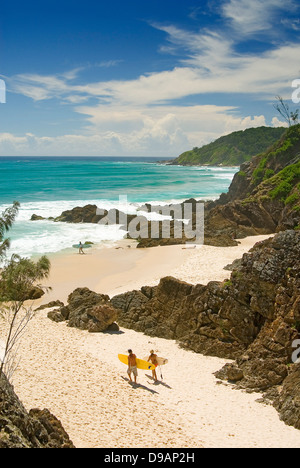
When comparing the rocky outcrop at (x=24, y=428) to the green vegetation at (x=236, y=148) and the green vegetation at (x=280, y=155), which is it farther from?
the green vegetation at (x=236, y=148)

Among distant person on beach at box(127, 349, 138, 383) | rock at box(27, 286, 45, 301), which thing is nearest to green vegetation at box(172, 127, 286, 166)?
rock at box(27, 286, 45, 301)

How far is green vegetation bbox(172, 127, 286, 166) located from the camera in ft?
509

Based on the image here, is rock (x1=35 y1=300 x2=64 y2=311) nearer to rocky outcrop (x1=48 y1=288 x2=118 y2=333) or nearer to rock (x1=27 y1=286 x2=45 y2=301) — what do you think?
rocky outcrop (x1=48 y1=288 x2=118 y2=333)

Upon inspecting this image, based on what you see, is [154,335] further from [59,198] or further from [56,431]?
[59,198]

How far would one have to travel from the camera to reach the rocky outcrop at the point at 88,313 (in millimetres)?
15867

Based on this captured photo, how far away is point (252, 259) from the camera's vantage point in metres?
13.5

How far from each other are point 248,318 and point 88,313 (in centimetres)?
664

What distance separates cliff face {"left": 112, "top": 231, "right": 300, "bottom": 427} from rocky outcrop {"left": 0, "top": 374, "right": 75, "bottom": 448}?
5.47 metres

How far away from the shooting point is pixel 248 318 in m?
13.4

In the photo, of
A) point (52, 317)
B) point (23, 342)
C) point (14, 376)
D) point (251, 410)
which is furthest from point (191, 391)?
point (52, 317)

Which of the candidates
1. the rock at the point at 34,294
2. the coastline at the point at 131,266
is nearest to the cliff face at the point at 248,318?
the coastline at the point at 131,266

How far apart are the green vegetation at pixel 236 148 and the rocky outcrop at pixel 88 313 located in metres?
139

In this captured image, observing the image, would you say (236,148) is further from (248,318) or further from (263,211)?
(248,318)
